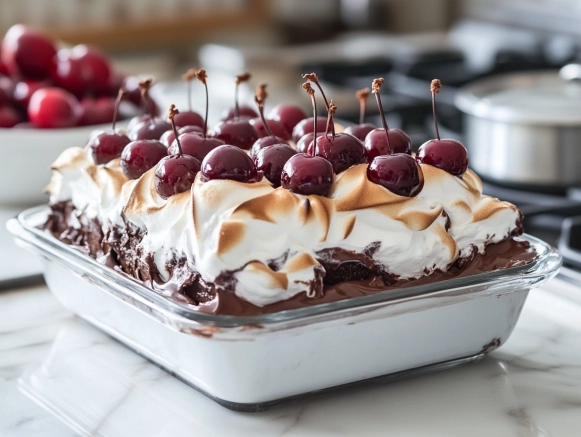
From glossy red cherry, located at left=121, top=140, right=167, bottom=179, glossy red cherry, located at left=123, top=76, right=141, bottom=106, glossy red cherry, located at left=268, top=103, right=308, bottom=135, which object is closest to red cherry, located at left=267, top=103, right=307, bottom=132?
glossy red cherry, located at left=268, top=103, right=308, bottom=135

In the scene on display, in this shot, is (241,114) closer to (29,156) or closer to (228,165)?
(228,165)

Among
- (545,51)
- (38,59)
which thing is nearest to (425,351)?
(38,59)

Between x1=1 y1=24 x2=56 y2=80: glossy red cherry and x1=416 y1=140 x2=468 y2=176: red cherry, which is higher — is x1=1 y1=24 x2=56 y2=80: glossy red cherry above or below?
below

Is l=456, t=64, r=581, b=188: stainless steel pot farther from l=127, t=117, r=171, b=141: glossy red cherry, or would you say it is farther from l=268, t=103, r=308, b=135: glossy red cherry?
l=127, t=117, r=171, b=141: glossy red cherry

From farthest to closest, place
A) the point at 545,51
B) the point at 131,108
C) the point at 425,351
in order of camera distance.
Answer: the point at 545,51 → the point at 131,108 → the point at 425,351

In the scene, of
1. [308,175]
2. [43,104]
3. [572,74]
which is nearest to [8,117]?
[43,104]

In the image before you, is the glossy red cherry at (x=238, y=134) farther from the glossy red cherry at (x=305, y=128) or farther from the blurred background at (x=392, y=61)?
the blurred background at (x=392, y=61)

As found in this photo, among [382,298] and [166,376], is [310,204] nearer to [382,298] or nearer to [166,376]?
[382,298]
